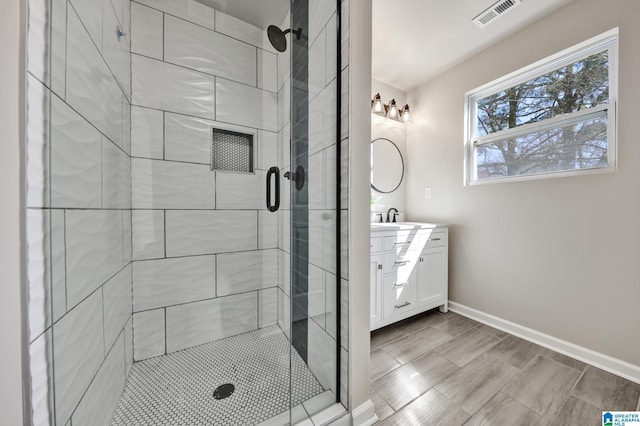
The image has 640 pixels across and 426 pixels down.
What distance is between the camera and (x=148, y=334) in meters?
1.41

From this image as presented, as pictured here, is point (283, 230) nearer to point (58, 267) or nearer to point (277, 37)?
point (58, 267)

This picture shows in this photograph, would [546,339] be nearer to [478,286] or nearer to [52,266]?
[478,286]

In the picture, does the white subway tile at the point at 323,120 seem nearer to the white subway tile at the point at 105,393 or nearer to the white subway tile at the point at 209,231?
the white subway tile at the point at 209,231

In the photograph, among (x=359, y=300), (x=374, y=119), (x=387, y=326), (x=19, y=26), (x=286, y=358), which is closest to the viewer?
(x=19, y=26)

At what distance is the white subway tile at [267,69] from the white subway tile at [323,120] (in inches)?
32.0

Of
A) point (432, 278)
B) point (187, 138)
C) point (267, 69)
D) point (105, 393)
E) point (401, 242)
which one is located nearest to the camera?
point (105, 393)

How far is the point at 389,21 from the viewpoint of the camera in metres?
1.73

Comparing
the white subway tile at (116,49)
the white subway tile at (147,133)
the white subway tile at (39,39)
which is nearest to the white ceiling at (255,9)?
the white subway tile at (116,49)

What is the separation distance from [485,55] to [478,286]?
6.45 feet

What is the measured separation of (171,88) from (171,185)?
23.2 inches

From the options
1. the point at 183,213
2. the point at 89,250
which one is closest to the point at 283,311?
the point at 183,213

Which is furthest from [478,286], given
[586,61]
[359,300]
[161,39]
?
[161,39]

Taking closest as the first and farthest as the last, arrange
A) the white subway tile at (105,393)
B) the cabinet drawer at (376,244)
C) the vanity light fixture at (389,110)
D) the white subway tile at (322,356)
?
the white subway tile at (105,393)
the white subway tile at (322,356)
the cabinet drawer at (376,244)
the vanity light fixture at (389,110)

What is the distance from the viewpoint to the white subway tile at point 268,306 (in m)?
1.75
